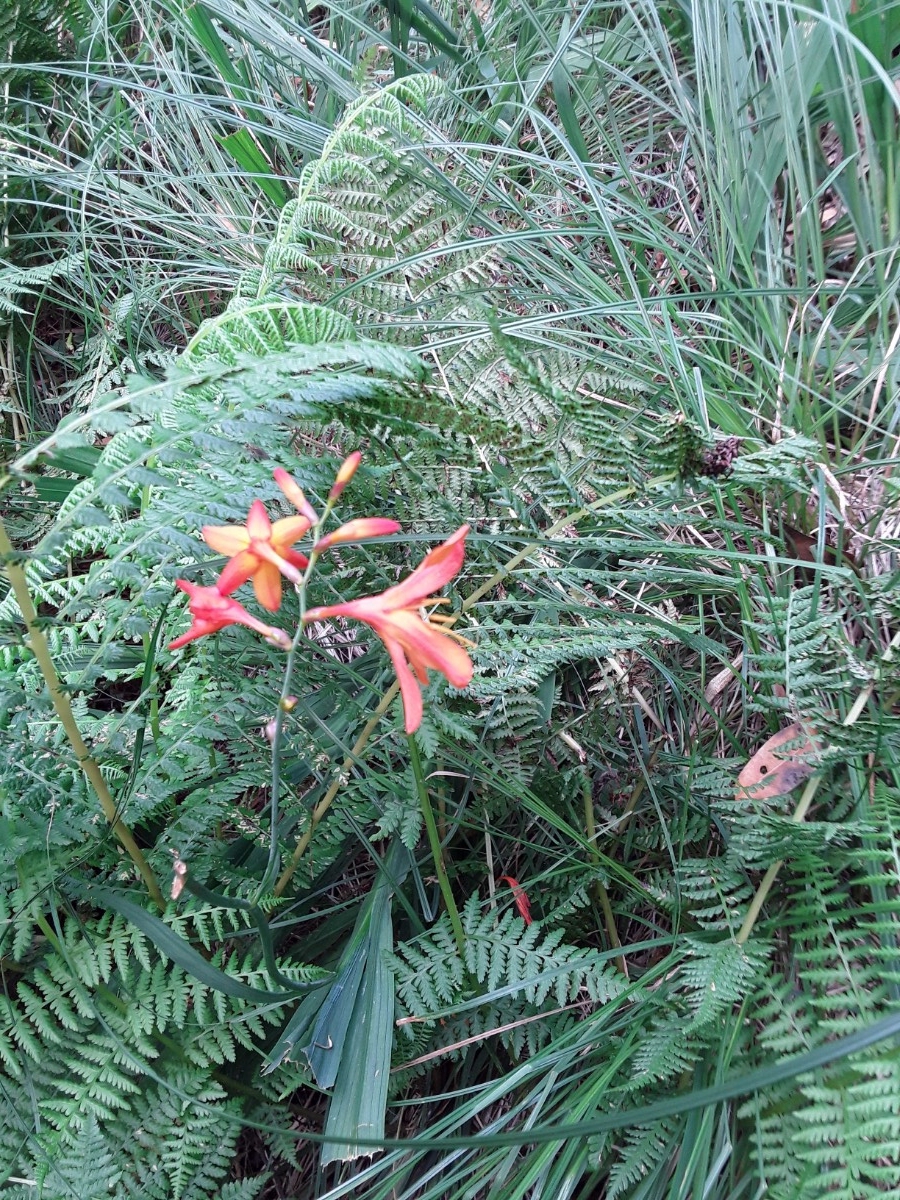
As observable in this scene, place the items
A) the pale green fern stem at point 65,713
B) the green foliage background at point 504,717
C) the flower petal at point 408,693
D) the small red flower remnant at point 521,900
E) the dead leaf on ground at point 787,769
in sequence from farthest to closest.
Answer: the small red flower remnant at point 521,900 → the dead leaf on ground at point 787,769 → the green foliage background at point 504,717 → the pale green fern stem at point 65,713 → the flower petal at point 408,693

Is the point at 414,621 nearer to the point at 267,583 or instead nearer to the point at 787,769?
the point at 267,583

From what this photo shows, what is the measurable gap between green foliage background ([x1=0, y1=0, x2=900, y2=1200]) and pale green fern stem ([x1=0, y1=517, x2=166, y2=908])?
0.04 meters

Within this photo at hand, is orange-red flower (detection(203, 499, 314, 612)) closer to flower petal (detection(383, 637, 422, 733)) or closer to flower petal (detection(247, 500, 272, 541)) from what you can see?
flower petal (detection(247, 500, 272, 541))

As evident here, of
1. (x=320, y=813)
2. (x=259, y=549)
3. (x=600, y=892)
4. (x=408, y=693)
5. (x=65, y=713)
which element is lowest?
(x=600, y=892)

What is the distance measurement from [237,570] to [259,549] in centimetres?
4

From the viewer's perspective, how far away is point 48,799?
4.10 ft

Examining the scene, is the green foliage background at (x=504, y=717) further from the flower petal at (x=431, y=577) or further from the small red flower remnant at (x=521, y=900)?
the flower petal at (x=431, y=577)

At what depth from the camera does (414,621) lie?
0.85 m

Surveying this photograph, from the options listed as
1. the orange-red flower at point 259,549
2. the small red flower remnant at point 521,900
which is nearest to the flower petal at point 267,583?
the orange-red flower at point 259,549

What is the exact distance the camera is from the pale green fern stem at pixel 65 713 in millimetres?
979

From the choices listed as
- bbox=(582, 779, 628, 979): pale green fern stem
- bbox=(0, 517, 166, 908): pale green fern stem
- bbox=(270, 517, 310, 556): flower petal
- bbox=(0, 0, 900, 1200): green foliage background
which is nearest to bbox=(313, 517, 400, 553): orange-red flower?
bbox=(270, 517, 310, 556): flower petal

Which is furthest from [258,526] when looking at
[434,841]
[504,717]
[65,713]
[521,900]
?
[521,900]

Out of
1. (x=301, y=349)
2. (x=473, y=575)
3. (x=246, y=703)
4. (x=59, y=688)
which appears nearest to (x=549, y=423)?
(x=473, y=575)

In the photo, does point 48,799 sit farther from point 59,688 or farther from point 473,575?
point 473,575
